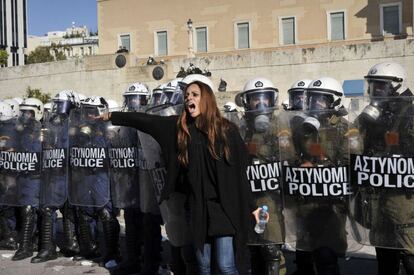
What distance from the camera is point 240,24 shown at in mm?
42156

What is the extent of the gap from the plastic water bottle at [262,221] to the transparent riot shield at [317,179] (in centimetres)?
28

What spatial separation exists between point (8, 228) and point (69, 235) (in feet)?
3.85

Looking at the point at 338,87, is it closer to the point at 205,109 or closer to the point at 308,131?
the point at 308,131

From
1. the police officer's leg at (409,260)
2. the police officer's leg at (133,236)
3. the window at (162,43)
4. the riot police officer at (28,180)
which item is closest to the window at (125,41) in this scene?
the window at (162,43)

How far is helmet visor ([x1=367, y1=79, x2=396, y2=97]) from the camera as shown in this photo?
5.00m

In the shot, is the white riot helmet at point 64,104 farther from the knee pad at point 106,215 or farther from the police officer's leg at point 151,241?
the police officer's leg at point 151,241

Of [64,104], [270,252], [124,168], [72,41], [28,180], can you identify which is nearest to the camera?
[270,252]

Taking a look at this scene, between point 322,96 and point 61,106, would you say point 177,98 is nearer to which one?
point 322,96

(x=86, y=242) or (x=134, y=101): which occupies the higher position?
(x=134, y=101)

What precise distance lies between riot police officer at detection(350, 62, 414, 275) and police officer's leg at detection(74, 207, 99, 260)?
3.70 metres

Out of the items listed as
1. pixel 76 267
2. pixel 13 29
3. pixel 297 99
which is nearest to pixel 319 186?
pixel 297 99

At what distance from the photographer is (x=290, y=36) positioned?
40406mm

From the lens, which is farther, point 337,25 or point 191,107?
point 337,25

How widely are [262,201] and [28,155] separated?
12.2 ft
